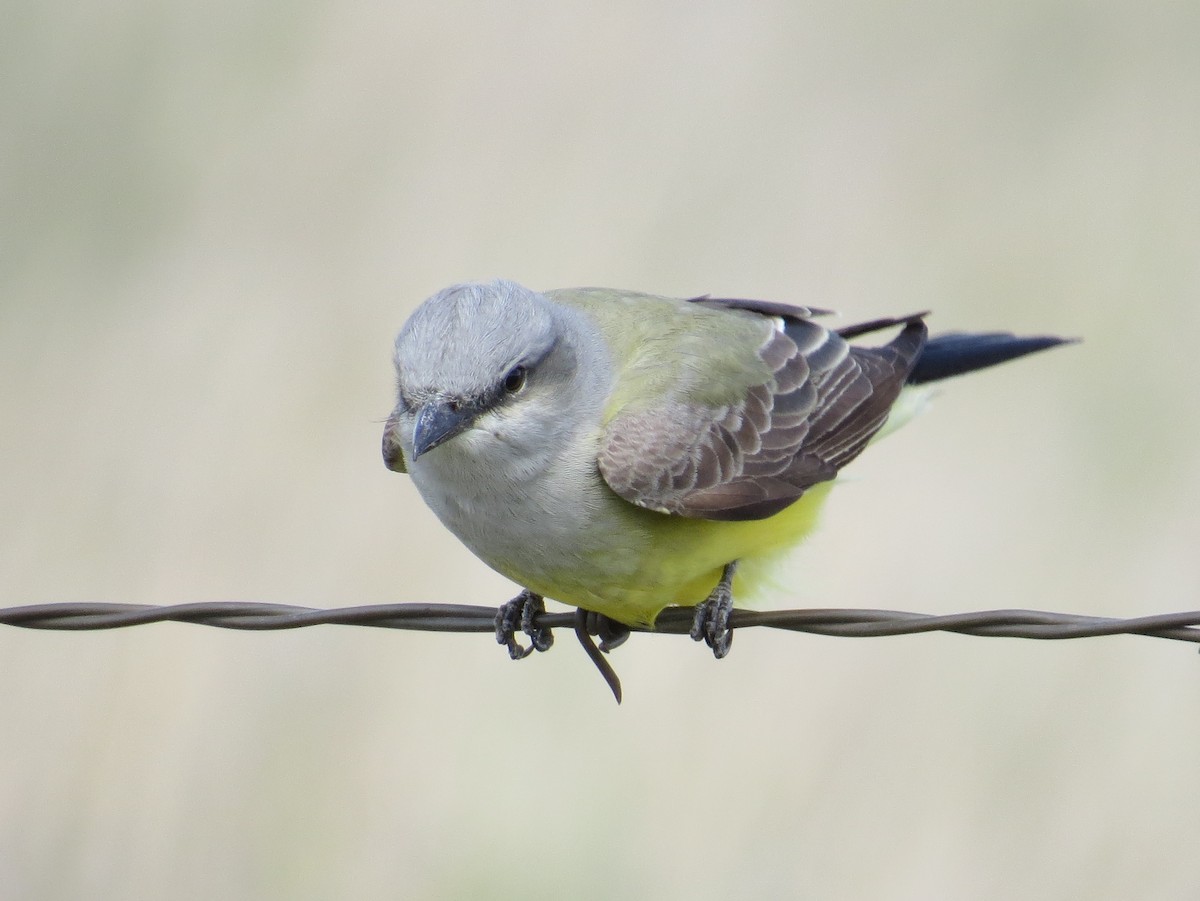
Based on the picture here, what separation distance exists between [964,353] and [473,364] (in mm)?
2199

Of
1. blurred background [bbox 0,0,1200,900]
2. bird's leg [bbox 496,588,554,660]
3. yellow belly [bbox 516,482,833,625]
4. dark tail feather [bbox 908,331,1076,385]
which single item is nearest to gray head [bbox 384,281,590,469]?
yellow belly [bbox 516,482,833,625]

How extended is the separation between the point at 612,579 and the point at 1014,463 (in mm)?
3631

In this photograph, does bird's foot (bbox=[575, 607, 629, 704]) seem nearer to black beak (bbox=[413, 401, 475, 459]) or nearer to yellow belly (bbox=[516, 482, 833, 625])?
yellow belly (bbox=[516, 482, 833, 625])

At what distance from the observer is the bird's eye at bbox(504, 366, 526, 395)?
3.68m

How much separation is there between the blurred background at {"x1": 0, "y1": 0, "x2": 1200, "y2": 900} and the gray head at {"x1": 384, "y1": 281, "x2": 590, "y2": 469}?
103 inches

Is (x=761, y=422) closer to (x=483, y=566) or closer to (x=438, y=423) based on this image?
(x=438, y=423)

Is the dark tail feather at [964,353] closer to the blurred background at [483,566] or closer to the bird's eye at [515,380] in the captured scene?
the blurred background at [483,566]

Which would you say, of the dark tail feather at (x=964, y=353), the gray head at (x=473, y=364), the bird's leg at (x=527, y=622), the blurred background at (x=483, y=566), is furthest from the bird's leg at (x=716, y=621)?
the blurred background at (x=483, y=566)

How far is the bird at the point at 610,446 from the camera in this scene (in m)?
3.62

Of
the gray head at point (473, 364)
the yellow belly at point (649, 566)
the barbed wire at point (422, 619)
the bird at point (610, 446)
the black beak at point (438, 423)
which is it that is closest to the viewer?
the barbed wire at point (422, 619)

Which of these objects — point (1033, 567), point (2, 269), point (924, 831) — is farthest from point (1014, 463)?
point (2, 269)

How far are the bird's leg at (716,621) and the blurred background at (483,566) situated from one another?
2.04 m

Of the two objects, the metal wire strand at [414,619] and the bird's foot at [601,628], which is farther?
the bird's foot at [601,628]

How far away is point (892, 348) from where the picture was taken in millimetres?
5020
